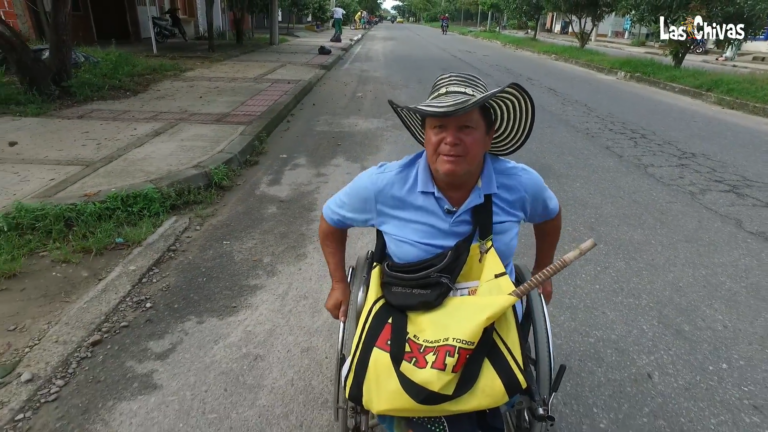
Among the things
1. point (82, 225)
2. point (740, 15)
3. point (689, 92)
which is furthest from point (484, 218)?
point (740, 15)

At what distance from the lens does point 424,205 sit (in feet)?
4.97

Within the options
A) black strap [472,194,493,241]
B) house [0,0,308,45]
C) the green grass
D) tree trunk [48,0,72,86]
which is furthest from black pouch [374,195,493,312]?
house [0,0,308,45]

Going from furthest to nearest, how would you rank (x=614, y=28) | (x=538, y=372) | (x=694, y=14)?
(x=614, y=28) < (x=694, y=14) < (x=538, y=372)

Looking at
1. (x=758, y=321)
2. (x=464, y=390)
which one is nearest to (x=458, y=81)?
(x=464, y=390)

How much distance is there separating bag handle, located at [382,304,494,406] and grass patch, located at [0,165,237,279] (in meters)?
2.62

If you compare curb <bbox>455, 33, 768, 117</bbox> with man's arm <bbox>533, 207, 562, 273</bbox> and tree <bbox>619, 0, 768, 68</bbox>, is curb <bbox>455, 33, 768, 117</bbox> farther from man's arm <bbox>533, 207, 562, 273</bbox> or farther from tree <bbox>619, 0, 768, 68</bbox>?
man's arm <bbox>533, 207, 562, 273</bbox>

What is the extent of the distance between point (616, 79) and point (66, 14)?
38.5 ft

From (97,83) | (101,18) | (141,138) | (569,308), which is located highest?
(101,18)

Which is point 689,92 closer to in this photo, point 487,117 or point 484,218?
point 487,117

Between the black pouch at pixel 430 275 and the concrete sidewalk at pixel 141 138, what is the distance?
3.19 metres

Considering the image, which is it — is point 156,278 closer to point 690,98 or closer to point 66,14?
point 66,14

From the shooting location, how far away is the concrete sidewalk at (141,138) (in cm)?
407

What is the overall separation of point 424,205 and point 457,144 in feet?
0.71

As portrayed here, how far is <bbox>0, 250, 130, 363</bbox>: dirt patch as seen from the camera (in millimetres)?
2383
